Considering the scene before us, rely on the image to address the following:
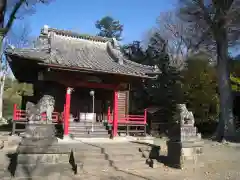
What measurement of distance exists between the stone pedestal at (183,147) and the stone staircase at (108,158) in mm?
1170

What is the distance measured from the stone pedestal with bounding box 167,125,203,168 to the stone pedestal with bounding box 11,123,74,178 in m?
4.23

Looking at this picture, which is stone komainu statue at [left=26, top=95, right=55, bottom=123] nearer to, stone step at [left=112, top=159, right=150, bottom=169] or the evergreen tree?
stone step at [left=112, top=159, right=150, bottom=169]

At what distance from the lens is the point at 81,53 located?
1702 cm

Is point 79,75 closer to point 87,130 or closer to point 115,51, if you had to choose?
point 87,130

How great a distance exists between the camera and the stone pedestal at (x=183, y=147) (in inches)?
405

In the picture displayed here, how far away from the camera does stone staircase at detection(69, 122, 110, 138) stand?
588 inches

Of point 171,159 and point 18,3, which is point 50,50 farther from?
point 171,159

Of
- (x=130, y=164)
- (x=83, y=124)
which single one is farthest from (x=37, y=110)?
(x=83, y=124)

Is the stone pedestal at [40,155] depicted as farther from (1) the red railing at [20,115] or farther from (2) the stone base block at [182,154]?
(1) the red railing at [20,115]

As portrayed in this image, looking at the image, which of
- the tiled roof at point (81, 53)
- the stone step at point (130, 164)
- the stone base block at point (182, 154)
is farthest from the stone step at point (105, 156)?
the tiled roof at point (81, 53)

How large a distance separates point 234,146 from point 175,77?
13.4 m

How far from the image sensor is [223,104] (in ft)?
64.0

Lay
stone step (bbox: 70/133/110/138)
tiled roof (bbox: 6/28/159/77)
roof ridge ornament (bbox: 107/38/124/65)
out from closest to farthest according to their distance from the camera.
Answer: tiled roof (bbox: 6/28/159/77) → stone step (bbox: 70/133/110/138) → roof ridge ornament (bbox: 107/38/124/65)

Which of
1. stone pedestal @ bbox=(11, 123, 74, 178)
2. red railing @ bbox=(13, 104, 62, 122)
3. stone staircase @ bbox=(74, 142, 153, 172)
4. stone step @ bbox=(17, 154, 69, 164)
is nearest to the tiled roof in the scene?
red railing @ bbox=(13, 104, 62, 122)
